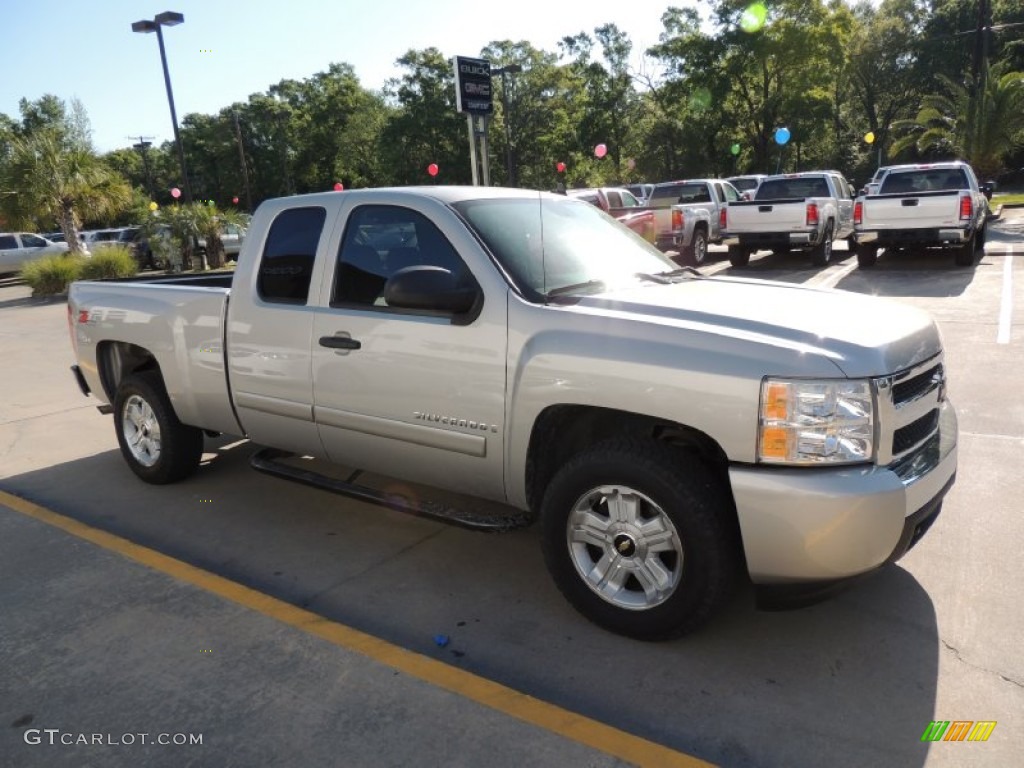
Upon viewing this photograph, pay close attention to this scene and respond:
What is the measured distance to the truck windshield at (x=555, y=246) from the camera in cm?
354

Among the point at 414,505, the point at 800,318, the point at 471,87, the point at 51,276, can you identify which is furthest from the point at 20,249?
the point at 800,318

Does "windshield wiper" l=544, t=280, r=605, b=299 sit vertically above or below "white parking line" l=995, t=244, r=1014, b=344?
above

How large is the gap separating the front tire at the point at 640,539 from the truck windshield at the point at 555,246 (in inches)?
33.8

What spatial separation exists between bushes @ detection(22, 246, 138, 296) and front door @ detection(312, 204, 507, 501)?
61.0ft

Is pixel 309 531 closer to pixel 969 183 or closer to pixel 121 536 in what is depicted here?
pixel 121 536

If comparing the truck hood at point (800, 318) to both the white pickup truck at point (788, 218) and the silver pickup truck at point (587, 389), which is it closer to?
the silver pickup truck at point (587, 389)

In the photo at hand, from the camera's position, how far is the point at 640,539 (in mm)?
3068

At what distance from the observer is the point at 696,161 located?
4709 cm

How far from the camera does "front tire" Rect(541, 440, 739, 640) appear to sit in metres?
2.90

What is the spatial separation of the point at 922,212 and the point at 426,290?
12.4 m

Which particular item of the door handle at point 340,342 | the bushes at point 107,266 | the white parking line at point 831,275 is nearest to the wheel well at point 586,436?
the door handle at point 340,342

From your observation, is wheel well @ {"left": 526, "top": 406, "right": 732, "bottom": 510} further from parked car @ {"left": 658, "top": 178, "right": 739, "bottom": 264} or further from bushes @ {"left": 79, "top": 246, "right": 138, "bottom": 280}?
bushes @ {"left": 79, "top": 246, "right": 138, "bottom": 280}

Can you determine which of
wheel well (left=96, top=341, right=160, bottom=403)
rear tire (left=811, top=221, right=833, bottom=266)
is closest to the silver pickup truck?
wheel well (left=96, top=341, right=160, bottom=403)

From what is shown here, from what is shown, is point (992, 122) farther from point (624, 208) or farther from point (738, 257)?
point (624, 208)
